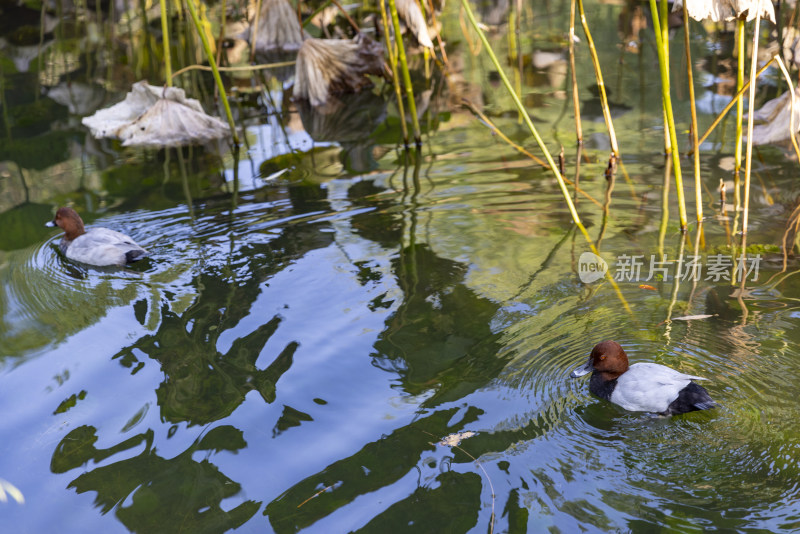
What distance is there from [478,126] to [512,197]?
2.03 metres

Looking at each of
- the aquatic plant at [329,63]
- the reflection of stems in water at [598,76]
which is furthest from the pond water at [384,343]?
the aquatic plant at [329,63]

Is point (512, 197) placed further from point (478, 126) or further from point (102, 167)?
point (102, 167)

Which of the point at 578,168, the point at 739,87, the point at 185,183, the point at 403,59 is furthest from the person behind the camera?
the point at 185,183

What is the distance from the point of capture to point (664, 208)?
5668mm

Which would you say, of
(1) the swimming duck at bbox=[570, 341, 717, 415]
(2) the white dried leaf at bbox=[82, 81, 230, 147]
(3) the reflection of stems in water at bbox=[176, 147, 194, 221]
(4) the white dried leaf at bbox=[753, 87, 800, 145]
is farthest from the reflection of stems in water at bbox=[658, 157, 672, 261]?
(2) the white dried leaf at bbox=[82, 81, 230, 147]

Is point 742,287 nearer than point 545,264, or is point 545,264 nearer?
point 742,287

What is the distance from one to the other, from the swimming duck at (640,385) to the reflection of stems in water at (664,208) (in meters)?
1.52

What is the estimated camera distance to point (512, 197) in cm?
595

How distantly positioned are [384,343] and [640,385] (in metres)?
1.41

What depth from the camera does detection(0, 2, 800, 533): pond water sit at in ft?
10.3

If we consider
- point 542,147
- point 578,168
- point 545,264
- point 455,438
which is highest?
point 542,147

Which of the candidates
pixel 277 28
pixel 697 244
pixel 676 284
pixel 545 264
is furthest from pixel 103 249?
pixel 277 28

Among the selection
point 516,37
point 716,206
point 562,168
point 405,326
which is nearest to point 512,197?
point 562,168

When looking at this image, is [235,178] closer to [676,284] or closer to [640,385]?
[676,284]
